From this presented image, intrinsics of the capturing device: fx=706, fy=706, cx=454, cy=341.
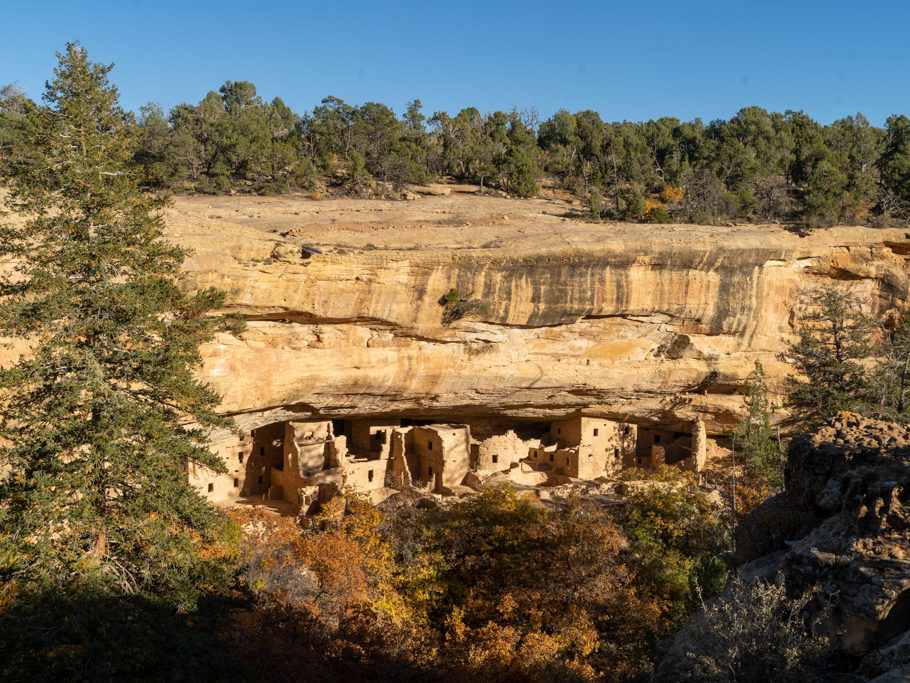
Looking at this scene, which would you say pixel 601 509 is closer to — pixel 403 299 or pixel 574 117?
pixel 403 299

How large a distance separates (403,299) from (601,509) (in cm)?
804

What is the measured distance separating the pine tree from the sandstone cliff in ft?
14.6

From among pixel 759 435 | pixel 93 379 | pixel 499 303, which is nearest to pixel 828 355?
pixel 759 435

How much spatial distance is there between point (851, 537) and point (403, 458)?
16.1 metres

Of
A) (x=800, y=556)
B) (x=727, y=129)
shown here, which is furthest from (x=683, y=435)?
(x=727, y=129)

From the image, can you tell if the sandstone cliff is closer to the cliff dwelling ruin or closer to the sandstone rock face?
the cliff dwelling ruin

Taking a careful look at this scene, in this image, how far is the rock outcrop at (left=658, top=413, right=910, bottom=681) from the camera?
5.56 metres

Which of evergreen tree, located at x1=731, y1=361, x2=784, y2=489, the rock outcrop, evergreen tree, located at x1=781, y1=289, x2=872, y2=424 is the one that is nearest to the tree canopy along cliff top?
evergreen tree, located at x1=781, y1=289, x2=872, y2=424

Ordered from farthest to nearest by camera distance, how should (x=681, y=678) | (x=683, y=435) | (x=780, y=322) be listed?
(x=683, y=435)
(x=780, y=322)
(x=681, y=678)

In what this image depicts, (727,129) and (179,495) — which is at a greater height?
(727,129)

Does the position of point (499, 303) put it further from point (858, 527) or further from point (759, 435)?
point (858, 527)

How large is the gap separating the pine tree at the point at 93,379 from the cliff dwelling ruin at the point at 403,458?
7.75 meters

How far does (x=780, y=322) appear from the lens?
23234mm

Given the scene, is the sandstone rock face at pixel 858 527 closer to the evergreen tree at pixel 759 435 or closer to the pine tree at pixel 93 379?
the pine tree at pixel 93 379
